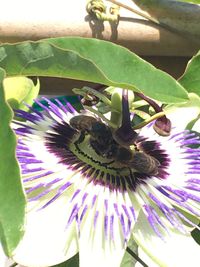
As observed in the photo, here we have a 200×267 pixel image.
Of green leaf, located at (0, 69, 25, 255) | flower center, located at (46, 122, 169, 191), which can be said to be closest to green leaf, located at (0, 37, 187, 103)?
green leaf, located at (0, 69, 25, 255)

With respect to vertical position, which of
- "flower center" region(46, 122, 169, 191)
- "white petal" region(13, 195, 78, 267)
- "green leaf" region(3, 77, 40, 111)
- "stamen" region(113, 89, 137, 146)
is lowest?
"white petal" region(13, 195, 78, 267)

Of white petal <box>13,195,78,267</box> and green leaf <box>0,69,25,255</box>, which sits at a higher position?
green leaf <box>0,69,25,255</box>

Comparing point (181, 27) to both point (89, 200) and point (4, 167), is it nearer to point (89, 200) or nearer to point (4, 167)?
point (89, 200)

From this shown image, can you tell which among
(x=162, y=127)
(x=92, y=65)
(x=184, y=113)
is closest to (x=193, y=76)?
(x=184, y=113)

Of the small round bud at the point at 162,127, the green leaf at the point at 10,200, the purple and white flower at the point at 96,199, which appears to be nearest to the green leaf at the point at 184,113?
the purple and white flower at the point at 96,199

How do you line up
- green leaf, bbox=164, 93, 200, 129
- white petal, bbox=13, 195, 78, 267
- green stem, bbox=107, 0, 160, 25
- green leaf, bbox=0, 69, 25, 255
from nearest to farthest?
green leaf, bbox=0, 69, 25, 255
white petal, bbox=13, 195, 78, 267
green leaf, bbox=164, 93, 200, 129
green stem, bbox=107, 0, 160, 25

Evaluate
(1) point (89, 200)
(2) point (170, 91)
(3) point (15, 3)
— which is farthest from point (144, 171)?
(3) point (15, 3)

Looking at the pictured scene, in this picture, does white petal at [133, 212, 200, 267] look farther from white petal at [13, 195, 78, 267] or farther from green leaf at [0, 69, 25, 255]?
green leaf at [0, 69, 25, 255]

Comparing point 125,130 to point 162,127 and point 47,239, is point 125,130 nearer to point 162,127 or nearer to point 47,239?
point 162,127
